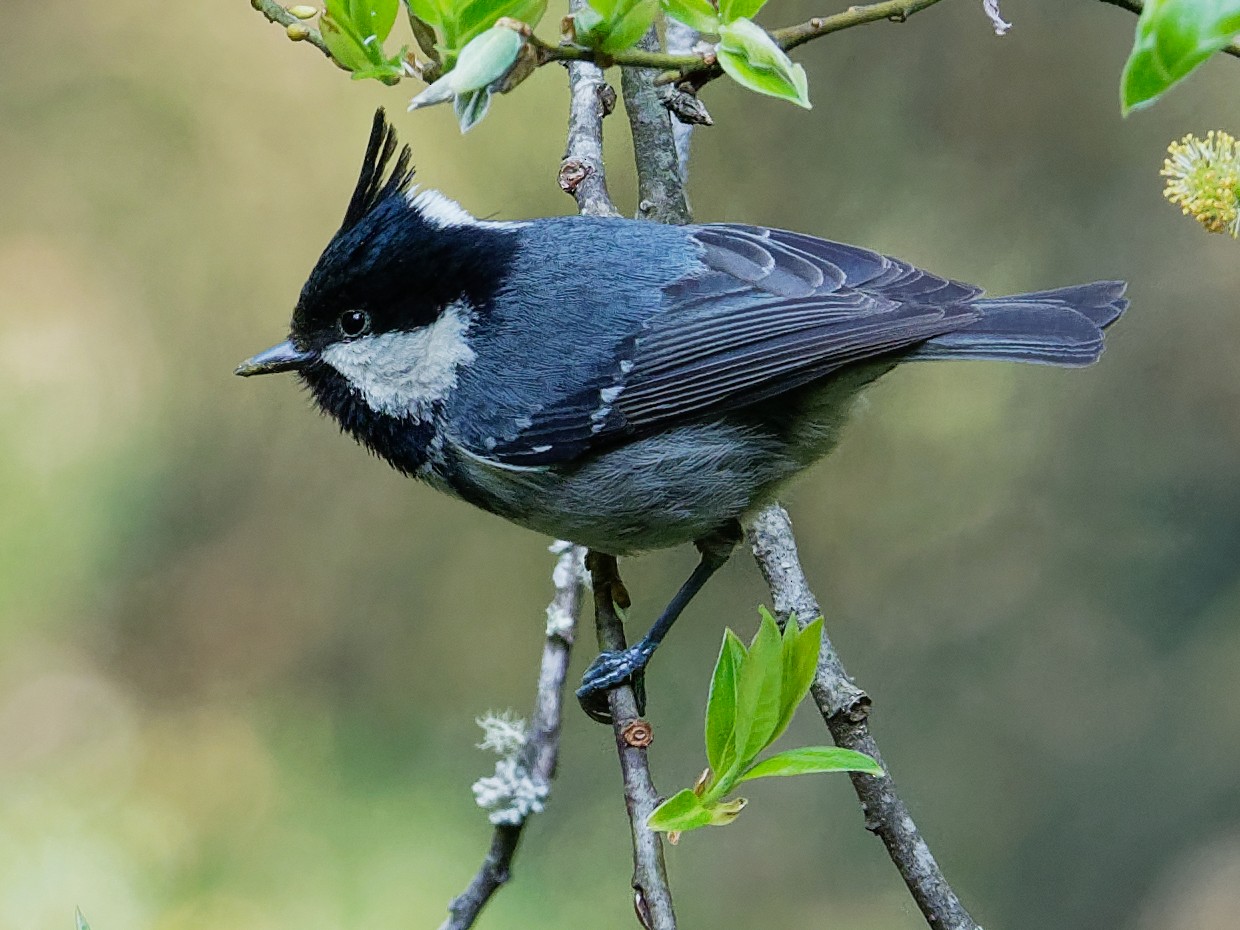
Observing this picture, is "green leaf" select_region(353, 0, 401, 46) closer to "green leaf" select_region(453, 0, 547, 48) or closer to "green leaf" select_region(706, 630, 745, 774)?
"green leaf" select_region(453, 0, 547, 48)

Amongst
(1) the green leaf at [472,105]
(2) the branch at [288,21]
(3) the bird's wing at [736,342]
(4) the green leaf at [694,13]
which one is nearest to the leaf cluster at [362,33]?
(2) the branch at [288,21]

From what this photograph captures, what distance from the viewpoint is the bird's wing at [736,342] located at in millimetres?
2496

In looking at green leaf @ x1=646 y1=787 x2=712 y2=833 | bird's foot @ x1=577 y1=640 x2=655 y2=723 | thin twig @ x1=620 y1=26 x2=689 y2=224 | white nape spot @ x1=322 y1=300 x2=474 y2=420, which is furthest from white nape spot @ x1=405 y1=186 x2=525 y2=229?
green leaf @ x1=646 y1=787 x2=712 y2=833

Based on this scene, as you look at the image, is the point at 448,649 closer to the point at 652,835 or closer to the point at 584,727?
the point at 584,727

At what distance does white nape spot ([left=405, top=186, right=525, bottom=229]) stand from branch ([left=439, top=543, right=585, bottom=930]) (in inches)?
28.1

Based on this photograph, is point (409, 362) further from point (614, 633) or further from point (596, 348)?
point (614, 633)

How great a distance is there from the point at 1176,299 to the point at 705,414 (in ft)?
7.31

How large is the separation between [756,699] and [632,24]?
0.86m

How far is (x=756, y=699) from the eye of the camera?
1682 millimetres

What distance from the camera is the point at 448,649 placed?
448cm

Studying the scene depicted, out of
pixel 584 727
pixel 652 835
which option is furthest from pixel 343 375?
pixel 584 727

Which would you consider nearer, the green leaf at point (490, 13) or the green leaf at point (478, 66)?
the green leaf at point (478, 66)

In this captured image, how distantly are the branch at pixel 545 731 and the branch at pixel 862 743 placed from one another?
377 mm

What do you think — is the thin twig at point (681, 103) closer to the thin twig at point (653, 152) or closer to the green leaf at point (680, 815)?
the thin twig at point (653, 152)
